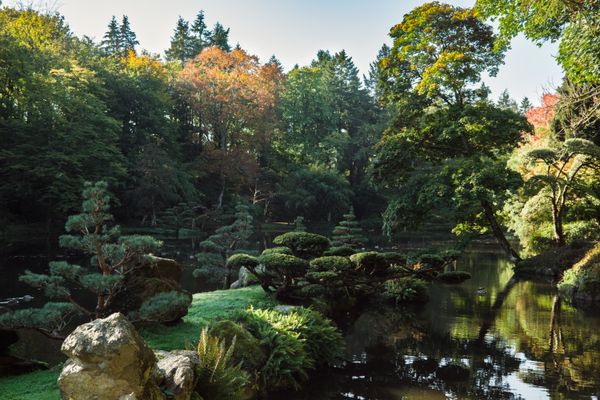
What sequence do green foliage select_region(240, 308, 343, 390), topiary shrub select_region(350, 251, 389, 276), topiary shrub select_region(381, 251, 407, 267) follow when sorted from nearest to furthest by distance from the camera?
green foliage select_region(240, 308, 343, 390) → topiary shrub select_region(350, 251, 389, 276) → topiary shrub select_region(381, 251, 407, 267)

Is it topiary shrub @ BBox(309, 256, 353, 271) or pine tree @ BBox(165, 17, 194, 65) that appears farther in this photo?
pine tree @ BBox(165, 17, 194, 65)

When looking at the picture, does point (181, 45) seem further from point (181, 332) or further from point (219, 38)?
point (181, 332)

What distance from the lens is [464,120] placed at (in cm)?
1655

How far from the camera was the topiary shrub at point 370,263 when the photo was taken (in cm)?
1044

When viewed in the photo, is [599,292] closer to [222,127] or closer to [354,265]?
[354,265]

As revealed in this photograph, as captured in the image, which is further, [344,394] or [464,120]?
[464,120]

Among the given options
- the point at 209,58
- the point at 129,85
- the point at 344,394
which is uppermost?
the point at 209,58

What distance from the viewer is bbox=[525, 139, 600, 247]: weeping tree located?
16.7m

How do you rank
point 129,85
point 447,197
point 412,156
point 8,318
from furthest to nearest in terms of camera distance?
point 129,85
point 412,156
point 447,197
point 8,318

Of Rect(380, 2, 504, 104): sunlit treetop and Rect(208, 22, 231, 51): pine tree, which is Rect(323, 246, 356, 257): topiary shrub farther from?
Rect(208, 22, 231, 51): pine tree

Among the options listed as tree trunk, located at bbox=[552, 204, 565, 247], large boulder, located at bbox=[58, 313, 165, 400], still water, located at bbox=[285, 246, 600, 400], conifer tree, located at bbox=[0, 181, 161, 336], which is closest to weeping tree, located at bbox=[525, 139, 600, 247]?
tree trunk, located at bbox=[552, 204, 565, 247]

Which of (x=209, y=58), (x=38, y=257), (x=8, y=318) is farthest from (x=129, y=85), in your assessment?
(x=8, y=318)

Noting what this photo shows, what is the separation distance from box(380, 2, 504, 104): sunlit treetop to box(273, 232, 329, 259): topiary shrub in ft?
29.8

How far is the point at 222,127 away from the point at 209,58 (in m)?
5.75
